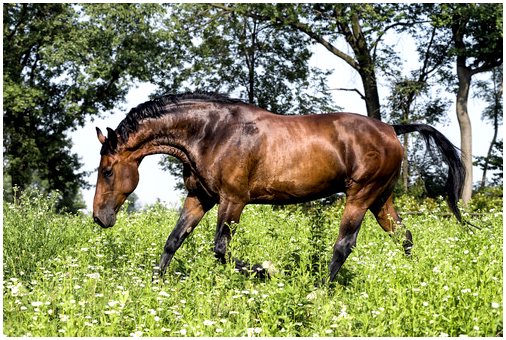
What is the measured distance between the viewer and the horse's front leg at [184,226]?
7672 mm

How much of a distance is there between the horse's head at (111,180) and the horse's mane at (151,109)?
0.48ft

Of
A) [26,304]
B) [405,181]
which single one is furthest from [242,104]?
[405,181]

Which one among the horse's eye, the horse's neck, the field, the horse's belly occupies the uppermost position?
the horse's neck

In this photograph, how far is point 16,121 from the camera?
29328 millimetres

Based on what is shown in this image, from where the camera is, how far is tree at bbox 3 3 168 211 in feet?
88.7

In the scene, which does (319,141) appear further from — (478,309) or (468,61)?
(468,61)

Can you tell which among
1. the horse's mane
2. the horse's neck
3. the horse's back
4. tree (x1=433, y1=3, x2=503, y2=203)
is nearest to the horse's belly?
the horse's back

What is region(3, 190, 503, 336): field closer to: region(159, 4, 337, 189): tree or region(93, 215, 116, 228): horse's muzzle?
region(93, 215, 116, 228): horse's muzzle

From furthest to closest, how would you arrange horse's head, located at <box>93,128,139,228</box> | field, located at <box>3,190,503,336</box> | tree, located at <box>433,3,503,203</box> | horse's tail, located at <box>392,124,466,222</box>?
tree, located at <box>433,3,503,203</box>
horse's tail, located at <box>392,124,466,222</box>
horse's head, located at <box>93,128,139,228</box>
field, located at <box>3,190,503,336</box>

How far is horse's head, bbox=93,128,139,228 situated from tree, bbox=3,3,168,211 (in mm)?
19683

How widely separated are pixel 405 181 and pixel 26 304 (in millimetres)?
19940

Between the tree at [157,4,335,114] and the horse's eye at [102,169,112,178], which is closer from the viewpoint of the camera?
the horse's eye at [102,169,112,178]

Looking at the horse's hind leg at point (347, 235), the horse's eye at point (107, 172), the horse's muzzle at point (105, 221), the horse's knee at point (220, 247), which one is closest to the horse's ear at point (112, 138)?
the horse's eye at point (107, 172)

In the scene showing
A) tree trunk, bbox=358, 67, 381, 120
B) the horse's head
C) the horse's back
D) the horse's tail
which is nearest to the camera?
the horse's back
